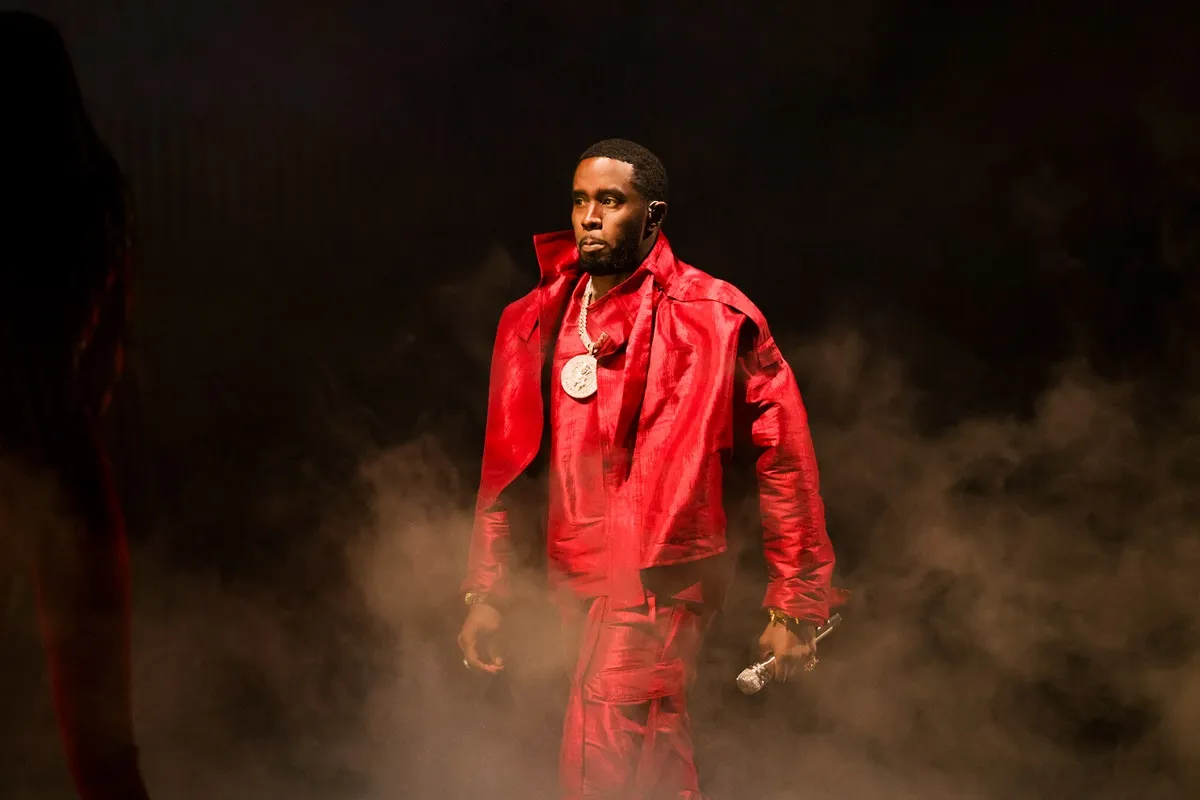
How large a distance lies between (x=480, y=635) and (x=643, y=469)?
63 cm

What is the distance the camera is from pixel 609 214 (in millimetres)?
2756

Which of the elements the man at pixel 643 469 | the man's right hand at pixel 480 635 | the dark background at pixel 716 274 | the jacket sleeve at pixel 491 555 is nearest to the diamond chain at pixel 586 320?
the man at pixel 643 469

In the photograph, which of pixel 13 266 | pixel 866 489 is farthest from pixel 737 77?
pixel 13 266

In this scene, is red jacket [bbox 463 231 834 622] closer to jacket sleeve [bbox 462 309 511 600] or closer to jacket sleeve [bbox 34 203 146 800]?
jacket sleeve [bbox 462 309 511 600]

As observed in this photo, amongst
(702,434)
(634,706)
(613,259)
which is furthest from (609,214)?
(634,706)

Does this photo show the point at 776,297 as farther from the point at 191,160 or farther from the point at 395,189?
the point at 191,160

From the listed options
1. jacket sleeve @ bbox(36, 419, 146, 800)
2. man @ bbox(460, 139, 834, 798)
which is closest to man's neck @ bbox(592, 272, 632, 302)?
man @ bbox(460, 139, 834, 798)

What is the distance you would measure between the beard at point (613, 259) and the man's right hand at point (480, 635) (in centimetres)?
90

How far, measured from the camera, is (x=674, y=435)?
2.68 meters

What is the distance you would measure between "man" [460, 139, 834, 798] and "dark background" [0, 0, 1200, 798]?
1.18 feet

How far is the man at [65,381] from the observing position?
2.96 meters

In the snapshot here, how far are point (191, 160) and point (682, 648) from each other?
1.86 m

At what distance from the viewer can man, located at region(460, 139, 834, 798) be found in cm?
264

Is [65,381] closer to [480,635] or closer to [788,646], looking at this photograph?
[480,635]
